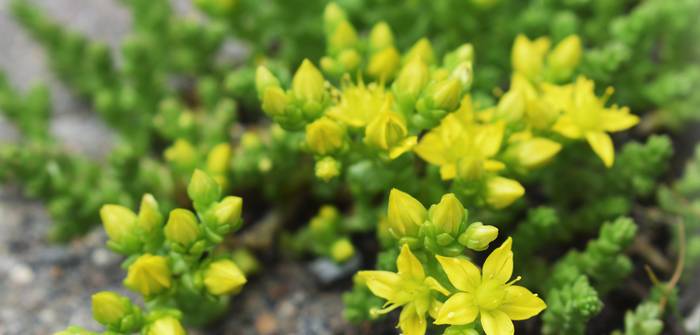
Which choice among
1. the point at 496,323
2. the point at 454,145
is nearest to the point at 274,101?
the point at 454,145

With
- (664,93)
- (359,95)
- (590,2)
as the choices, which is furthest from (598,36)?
(359,95)

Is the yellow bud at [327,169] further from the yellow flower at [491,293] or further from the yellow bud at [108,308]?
the yellow bud at [108,308]

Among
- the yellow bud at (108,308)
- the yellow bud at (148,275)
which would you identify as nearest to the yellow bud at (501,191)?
the yellow bud at (148,275)

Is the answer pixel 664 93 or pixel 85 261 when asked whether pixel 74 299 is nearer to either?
pixel 85 261

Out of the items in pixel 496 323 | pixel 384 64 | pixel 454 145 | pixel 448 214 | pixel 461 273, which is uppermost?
pixel 384 64

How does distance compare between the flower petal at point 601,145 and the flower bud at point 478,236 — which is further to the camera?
the flower petal at point 601,145

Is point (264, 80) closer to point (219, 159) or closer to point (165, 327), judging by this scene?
point (219, 159)

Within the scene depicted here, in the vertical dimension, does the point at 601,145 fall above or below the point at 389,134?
below
